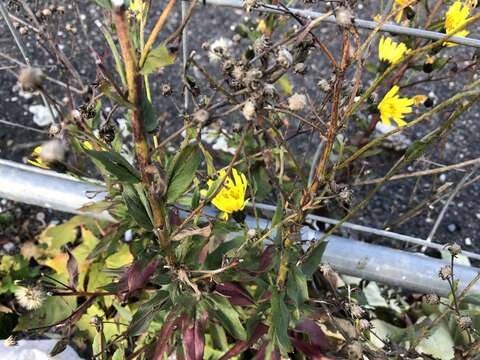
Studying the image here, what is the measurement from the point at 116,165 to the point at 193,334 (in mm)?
401

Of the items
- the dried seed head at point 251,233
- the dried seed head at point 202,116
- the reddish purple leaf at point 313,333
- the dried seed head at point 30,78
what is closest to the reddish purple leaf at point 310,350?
the reddish purple leaf at point 313,333

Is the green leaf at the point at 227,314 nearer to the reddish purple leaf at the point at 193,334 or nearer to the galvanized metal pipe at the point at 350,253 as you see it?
the reddish purple leaf at the point at 193,334

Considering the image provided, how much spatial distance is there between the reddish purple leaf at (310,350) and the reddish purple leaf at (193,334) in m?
0.25

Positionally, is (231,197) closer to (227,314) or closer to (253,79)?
(227,314)

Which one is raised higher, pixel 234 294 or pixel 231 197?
pixel 231 197

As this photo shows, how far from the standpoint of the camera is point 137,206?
857mm

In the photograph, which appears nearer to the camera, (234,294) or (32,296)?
(32,296)

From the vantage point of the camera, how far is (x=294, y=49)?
943mm

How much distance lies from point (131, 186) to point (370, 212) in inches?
43.6

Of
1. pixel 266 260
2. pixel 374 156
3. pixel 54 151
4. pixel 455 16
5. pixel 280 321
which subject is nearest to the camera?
pixel 54 151

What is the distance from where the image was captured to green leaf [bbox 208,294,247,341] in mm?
994

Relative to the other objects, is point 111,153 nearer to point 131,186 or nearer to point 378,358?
point 131,186

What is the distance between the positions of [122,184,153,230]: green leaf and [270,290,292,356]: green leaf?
0.88 ft

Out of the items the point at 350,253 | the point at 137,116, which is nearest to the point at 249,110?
the point at 137,116
